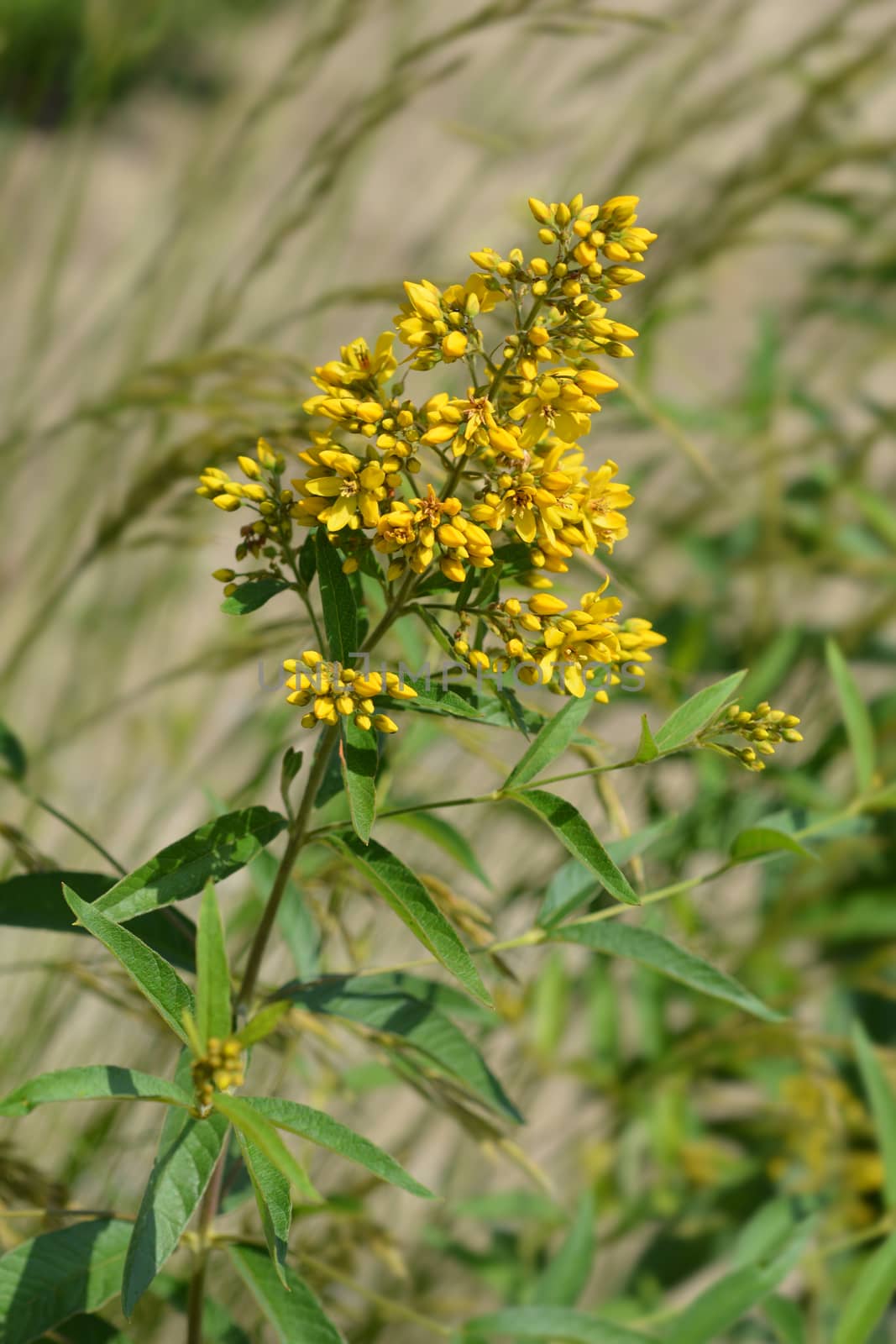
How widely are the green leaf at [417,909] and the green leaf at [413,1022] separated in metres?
0.16

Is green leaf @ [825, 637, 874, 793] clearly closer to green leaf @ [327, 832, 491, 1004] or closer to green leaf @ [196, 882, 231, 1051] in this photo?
green leaf @ [327, 832, 491, 1004]

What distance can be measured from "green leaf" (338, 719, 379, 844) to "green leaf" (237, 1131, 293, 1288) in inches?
7.1

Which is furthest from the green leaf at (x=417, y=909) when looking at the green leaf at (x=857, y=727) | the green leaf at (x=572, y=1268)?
the green leaf at (x=572, y=1268)

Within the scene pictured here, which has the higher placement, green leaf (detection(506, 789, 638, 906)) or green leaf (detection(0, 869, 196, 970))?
green leaf (detection(506, 789, 638, 906))

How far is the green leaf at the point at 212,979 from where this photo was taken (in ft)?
2.07

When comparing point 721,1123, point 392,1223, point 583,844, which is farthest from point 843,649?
point 583,844

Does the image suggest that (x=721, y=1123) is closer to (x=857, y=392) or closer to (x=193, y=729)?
(x=193, y=729)

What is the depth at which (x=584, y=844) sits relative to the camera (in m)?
0.69

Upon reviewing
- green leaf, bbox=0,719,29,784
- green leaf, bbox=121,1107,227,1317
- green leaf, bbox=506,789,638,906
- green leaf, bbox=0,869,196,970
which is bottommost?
green leaf, bbox=121,1107,227,1317

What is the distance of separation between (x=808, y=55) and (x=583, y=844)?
1770 millimetres

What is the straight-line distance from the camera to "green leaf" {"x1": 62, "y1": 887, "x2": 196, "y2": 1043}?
60 centimetres

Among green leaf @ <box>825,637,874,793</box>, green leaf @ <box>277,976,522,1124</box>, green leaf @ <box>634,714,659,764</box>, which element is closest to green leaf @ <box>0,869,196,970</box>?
green leaf @ <box>277,976,522,1124</box>

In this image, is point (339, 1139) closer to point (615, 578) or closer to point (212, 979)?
point (212, 979)

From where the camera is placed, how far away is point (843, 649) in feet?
6.11
